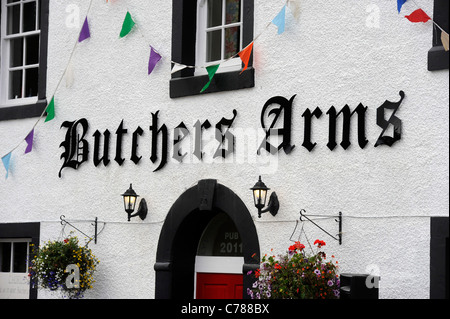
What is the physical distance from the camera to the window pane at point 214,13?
35.1 ft

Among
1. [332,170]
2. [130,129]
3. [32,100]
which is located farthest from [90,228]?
[332,170]

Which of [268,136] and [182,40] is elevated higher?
[182,40]

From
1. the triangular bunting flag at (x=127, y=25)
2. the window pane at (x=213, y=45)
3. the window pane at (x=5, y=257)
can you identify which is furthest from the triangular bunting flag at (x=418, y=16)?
the window pane at (x=5, y=257)

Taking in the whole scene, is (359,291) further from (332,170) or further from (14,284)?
(14,284)

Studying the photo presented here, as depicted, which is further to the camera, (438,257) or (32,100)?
(32,100)

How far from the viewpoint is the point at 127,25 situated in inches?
434

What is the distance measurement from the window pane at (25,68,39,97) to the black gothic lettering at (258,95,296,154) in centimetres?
395

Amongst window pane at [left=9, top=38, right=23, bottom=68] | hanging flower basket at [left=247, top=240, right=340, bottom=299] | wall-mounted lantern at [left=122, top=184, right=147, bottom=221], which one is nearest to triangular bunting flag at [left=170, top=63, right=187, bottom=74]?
wall-mounted lantern at [left=122, top=184, right=147, bottom=221]

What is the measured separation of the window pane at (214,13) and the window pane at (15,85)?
318 centimetres

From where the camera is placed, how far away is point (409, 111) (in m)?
8.59

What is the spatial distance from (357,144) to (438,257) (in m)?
1.41

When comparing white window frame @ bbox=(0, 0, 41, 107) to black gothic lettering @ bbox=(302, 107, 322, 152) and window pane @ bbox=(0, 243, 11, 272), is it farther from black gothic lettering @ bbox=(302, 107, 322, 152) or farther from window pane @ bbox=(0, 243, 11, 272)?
black gothic lettering @ bbox=(302, 107, 322, 152)

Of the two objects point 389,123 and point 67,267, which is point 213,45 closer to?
point 389,123

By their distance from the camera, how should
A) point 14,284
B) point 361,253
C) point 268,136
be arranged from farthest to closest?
1. point 14,284
2. point 268,136
3. point 361,253
